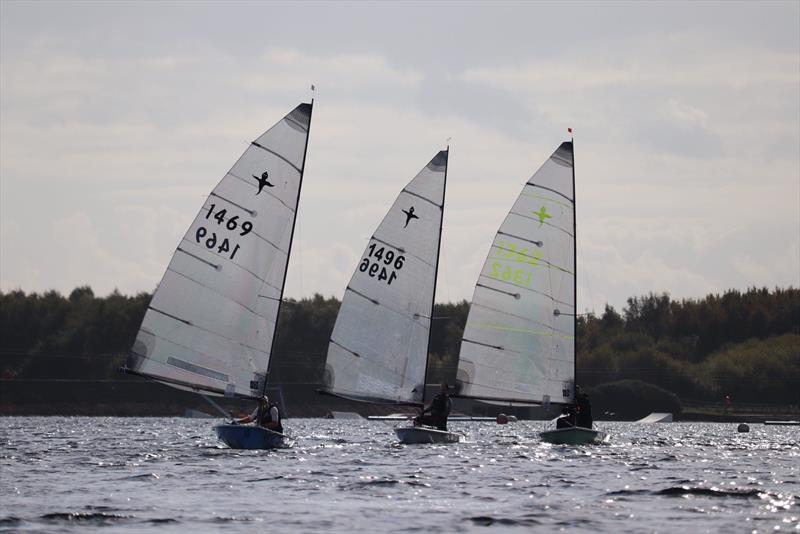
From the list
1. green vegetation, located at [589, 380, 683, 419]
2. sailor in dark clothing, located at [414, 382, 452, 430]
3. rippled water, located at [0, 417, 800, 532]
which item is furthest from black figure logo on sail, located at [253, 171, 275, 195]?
green vegetation, located at [589, 380, 683, 419]

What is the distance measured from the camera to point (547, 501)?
2986 cm

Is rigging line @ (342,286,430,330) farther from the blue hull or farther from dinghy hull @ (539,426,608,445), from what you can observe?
the blue hull

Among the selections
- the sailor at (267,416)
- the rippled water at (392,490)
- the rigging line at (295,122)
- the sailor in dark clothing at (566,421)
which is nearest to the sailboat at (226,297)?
the sailor at (267,416)

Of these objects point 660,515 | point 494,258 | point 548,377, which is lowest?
point 660,515

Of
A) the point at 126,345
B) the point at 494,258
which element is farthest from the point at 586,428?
the point at 126,345

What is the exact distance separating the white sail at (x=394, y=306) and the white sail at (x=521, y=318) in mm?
2613

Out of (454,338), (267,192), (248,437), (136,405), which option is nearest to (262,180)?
(267,192)

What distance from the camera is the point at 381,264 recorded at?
52.1 meters

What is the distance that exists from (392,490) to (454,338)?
123332 millimetres

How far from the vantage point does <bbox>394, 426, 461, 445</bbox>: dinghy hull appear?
167 feet

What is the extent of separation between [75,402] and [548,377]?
278 ft

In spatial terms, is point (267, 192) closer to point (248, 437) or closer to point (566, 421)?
point (248, 437)

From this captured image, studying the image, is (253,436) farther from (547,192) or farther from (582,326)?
(582,326)

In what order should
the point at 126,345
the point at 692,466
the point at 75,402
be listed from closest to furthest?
the point at 692,466, the point at 75,402, the point at 126,345
